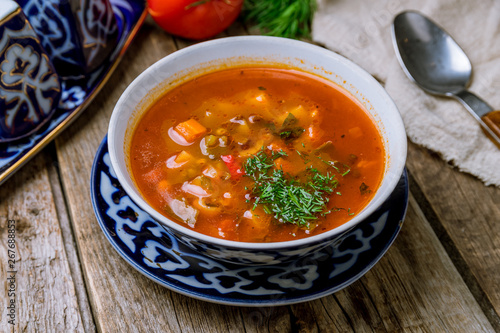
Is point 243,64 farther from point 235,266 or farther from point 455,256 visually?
point 455,256

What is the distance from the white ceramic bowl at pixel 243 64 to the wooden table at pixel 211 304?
1.10ft

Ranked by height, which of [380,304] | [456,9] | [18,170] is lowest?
[380,304]

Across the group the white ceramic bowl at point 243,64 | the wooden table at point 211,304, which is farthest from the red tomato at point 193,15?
the wooden table at point 211,304

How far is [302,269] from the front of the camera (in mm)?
1950

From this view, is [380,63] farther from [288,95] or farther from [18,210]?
[18,210]

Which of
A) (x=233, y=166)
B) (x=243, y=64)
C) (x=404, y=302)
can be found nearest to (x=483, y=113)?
(x=404, y=302)

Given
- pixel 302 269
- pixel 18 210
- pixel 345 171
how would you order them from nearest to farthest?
pixel 302 269 → pixel 345 171 → pixel 18 210

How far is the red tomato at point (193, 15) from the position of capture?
2.99 metres

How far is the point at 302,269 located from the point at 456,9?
2.13 metres

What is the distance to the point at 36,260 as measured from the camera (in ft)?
7.20

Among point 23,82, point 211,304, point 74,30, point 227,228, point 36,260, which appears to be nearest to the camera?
point 227,228

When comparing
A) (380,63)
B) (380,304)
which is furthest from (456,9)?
(380,304)

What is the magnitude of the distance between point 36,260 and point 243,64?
1.29m

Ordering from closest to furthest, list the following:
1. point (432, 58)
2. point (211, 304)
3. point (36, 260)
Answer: point (211, 304)
point (36, 260)
point (432, 58)
